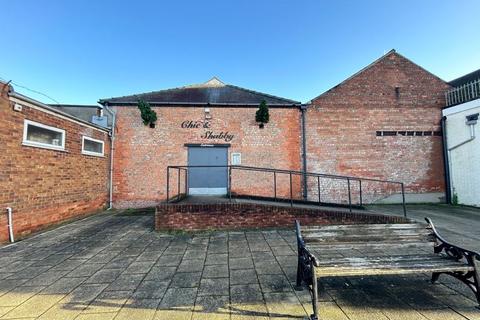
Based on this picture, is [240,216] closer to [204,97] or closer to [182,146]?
[182,146]

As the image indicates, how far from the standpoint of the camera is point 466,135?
972 centimetres

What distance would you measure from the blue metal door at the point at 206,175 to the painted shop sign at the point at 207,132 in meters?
0.70

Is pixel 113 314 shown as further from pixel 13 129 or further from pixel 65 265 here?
pixel 13 129

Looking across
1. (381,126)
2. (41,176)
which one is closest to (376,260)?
(41,176)

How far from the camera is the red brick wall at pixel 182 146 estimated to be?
975cm

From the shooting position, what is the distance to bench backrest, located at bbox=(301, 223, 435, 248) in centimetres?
314

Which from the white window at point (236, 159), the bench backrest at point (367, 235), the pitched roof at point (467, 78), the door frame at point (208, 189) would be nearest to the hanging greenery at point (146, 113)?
the door frame at point (208, 189)

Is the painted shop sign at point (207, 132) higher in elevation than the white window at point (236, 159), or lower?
higher

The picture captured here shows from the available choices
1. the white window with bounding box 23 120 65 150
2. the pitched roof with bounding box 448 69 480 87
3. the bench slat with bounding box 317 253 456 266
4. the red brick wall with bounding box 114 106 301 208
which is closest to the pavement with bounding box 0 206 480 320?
the bench slat with bounding box 317 253 456 266

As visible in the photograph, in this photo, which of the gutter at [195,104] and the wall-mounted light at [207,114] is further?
the wall-mounted light at [207,114]

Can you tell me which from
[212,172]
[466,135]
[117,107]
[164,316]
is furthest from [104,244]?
[466,135]

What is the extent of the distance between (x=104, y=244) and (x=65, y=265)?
1116 millimetres

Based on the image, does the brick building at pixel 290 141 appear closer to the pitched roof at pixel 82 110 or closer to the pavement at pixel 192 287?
the pitched roof at pixel 82 110

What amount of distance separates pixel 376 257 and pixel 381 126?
370 inches
